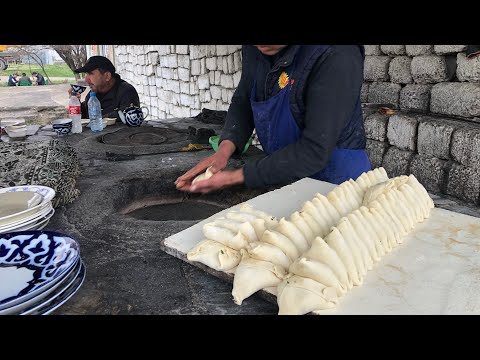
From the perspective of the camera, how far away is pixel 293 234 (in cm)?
147

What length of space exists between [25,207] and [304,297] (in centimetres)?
148

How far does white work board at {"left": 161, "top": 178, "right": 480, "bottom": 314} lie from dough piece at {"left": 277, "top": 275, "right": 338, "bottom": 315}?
0.04m

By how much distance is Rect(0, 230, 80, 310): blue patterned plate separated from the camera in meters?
1.35

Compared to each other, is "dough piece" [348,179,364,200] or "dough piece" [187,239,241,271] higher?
"dough piece" [348,179,364,200]

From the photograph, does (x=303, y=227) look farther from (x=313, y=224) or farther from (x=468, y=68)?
(x=468, y=68)

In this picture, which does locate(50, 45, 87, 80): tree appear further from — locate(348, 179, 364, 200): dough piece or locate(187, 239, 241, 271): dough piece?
locate(187, 239, 241, 271): dough piece

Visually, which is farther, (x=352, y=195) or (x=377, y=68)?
(x=377, y=68)

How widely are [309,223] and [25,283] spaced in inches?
41.7

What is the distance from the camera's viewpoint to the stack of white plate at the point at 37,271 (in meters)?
1.19

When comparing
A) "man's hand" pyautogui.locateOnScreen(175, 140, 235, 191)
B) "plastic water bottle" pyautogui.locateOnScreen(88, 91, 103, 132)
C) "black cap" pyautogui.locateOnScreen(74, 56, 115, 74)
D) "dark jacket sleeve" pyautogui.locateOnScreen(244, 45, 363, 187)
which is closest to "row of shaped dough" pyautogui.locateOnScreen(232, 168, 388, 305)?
"dark jacket sleeve" pyautogui.locateOnScreen(244, 45, 363, 187)

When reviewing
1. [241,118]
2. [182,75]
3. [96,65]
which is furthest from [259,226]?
[182,75]

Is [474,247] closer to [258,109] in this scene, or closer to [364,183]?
[364,183]

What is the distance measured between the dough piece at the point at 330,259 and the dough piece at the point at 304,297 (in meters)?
0.07

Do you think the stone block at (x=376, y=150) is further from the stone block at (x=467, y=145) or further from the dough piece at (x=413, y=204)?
the dough piece at (x=413, y=204)
